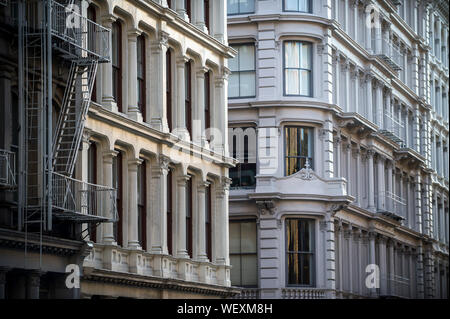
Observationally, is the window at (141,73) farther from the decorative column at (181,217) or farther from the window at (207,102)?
the window at (207,102)

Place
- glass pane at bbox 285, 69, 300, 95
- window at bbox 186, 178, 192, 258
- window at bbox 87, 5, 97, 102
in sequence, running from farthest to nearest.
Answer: glass pane at bbox 285, 69, 300, 95, window at bbox 186, 178, 192, 258, window at bbox 87, 5, 97, 102

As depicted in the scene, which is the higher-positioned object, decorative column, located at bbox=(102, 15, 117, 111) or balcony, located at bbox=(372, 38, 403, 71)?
balcony, located at bbox=(372, 38, 403, 71)

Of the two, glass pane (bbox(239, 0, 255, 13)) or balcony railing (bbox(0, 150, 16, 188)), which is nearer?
balcony railing (bbox(0, 150, 16, 188))

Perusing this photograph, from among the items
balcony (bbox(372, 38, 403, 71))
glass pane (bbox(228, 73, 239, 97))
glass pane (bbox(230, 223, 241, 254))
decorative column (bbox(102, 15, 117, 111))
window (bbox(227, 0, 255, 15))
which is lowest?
glass pane (bbox(230, 223, 241, 254))

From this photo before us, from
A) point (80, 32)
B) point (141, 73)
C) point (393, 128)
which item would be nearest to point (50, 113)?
point (80, 32)

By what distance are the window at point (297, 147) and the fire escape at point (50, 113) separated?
22193mm

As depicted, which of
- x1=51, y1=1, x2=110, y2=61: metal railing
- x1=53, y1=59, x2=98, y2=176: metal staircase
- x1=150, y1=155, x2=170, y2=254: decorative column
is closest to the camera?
x1=51, y1=1, x2=110, y2=61: metal railing

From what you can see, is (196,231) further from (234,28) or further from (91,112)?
(234,28)

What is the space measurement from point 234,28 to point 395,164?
59.8 feet

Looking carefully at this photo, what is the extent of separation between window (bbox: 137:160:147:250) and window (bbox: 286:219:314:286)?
16230 millimetres

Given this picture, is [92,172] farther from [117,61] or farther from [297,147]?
[297,147]

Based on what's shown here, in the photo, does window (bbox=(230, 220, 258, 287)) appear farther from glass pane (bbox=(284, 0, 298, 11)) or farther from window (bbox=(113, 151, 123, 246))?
window (bbox=(113, 151, 123, 246))

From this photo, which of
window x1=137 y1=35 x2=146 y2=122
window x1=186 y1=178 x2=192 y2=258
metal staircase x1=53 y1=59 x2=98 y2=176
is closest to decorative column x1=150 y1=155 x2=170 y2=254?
window x1=137 y1=35 x2=146 y2=122

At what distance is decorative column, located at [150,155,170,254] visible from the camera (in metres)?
43.9
